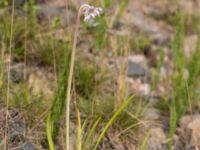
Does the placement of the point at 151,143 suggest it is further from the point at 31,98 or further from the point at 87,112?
the point at 31,98

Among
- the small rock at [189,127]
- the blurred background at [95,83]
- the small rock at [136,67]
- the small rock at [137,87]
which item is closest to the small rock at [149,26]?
the blurred background at [95,83]

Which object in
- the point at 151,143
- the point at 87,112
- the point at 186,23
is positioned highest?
the point at 186,23

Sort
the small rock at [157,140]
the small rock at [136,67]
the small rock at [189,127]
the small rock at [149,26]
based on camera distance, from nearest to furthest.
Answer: the small rock at [157,140]
the small rock at [189,127]
the small rock at [136,67]
the small rock at [149,26]

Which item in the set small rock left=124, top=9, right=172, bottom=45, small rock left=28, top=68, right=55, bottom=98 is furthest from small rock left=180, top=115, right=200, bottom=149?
small rock left=124, top=9, right=172, bottom=45

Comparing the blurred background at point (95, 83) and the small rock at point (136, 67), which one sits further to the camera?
the small rock at point (136, 67)

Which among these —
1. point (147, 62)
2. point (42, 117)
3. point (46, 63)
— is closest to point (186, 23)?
point (147, 62)

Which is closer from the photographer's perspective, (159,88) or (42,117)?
(42,117)

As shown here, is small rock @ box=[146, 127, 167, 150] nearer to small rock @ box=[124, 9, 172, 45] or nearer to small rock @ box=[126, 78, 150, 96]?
small rock @ box=[126, 78, 150, 96]

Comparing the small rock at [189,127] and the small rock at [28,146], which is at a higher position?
the small rock at [28,146]

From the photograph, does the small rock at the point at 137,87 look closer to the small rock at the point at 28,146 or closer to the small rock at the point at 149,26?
the small rock at the point at 149,26
